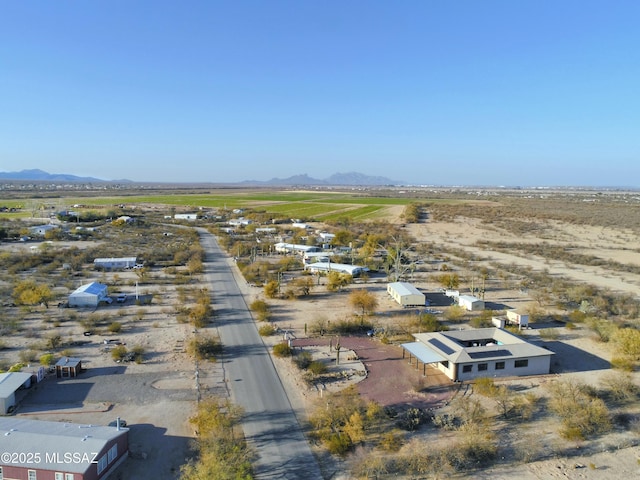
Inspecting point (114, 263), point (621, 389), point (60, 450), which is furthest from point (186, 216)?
point (621, 389)

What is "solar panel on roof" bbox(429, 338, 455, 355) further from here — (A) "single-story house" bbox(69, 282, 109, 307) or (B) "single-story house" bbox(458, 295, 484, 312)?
(A) "single-story house" bbox(69, 282, 109, 307)

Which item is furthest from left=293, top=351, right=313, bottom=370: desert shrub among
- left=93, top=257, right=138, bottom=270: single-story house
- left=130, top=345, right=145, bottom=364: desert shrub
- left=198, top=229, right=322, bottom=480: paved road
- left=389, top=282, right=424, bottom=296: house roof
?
left=93, top=257, right=138, bottom=270: single-story house

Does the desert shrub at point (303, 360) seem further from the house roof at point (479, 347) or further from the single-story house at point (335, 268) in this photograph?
the single-story house at point (335, 268)

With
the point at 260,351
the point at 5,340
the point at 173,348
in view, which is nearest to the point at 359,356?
the point at 260,351

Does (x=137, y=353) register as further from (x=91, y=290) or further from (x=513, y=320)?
(x=513, y=320)

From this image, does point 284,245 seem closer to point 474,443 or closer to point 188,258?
point 188,258

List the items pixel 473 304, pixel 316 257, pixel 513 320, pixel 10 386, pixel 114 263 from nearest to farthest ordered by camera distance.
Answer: pixel 10 386 < pixel 513 320 < pixel 473 304 < pixel 114 263 < pixel 316 257
